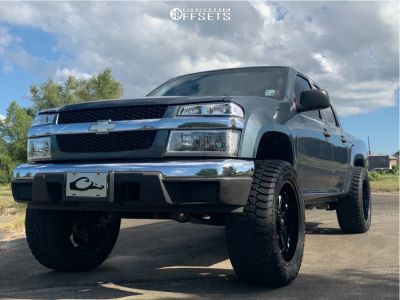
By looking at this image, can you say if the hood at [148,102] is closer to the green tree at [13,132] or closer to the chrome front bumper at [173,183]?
the chrome front bumper at [173,183]

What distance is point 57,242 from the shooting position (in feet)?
13.4

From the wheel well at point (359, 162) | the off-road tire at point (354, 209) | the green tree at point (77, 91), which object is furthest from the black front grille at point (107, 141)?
the green tree at point (77, 91)

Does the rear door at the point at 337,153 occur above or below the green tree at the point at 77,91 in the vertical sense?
below

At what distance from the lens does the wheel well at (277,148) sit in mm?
4031

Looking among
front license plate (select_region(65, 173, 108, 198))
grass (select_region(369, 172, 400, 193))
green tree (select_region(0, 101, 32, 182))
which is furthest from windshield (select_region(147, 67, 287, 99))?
green tree (select_region(0, 101, 32, 182))

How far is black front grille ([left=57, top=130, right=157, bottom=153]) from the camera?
3383 millimetres

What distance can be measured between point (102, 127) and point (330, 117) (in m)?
3.63

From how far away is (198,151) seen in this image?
3246 millimetres

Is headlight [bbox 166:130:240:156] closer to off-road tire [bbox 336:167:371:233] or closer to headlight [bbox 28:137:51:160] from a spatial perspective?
headlight [bbox 28:137:51:160]

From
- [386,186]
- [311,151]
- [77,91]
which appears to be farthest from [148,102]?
[77,91]

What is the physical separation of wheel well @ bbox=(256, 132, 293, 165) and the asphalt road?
99cm

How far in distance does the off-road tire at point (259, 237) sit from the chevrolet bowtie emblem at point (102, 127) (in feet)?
3.47

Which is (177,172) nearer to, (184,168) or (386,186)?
(184,168)

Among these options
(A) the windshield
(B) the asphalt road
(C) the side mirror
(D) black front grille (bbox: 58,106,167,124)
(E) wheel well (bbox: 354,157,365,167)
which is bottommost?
(B) the asphalt road
